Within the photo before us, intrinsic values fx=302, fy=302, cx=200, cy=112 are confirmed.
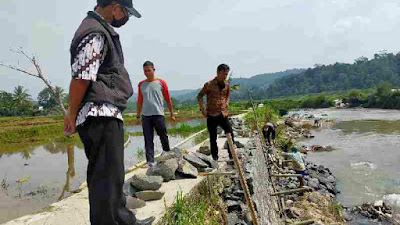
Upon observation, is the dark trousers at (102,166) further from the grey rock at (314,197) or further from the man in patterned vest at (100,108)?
the grey rock at (314,197)

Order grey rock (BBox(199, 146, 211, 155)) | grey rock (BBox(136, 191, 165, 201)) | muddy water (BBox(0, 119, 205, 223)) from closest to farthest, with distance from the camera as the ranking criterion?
1. grey rock (BBox(136, 191, 165, 201))
2. muddy water (BBox(0, 119, 205, 223))
3. grey rock (BBox(199, 146, 211, 155))

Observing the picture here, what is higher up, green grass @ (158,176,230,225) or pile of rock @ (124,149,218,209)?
pile of rock @ (124,149,218,209)

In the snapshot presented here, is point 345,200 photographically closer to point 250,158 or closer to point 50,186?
point 250,158

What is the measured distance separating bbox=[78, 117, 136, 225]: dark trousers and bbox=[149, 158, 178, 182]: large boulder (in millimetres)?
2350

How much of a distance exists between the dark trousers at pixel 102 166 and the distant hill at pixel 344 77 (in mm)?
109418

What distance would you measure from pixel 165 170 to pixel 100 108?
8.43 feet

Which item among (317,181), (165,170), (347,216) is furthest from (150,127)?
(317,181)

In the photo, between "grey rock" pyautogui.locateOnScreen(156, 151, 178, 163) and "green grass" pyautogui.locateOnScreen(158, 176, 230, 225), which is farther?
"grey rock" pyautogui.locateOnScreen(156, 151, 178, 163)

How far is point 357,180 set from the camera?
38.2 ft

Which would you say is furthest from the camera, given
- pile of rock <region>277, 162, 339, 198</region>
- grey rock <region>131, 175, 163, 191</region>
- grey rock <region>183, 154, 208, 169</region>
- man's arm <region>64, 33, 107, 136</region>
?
pile of rock <region>277, 162, 339, 198</region>

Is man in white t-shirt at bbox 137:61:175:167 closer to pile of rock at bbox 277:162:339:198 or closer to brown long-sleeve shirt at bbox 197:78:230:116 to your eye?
brown long-sleeve shirt at bbox 197:78:230:116

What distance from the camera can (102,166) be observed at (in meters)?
1.82

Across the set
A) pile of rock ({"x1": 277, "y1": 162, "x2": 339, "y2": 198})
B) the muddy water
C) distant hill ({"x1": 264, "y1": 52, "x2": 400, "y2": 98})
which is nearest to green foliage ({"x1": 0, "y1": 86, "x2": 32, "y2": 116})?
the muddy water

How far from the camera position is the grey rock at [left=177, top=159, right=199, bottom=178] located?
4406 mm
